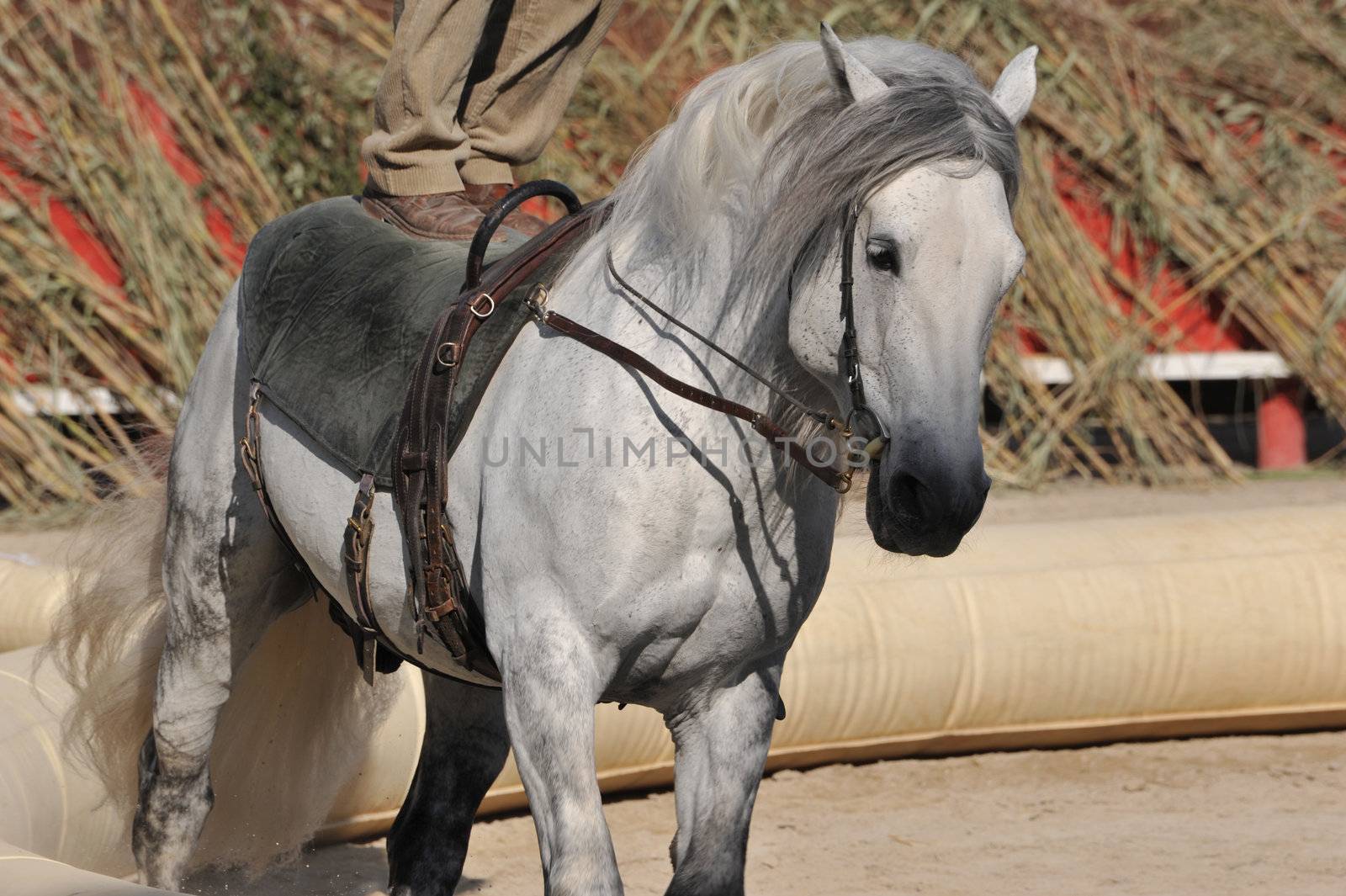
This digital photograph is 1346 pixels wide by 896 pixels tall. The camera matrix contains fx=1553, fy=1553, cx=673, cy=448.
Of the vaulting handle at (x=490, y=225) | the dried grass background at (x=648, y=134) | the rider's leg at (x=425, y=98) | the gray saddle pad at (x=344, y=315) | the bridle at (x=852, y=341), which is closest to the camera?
the bridle at (x=852, y=341)

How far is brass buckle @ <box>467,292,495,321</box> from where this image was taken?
2262mm

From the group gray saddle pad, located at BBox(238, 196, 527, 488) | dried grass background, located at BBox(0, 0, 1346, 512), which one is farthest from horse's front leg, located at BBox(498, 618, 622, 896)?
dried grass background, located at BBox(0, 0, 1346, 512)

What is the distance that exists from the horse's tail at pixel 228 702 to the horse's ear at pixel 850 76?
69.8 inches

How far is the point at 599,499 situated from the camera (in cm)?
206

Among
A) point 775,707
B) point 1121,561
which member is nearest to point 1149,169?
point 1121,561

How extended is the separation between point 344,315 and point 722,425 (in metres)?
0.86

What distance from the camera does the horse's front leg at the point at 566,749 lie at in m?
2.06

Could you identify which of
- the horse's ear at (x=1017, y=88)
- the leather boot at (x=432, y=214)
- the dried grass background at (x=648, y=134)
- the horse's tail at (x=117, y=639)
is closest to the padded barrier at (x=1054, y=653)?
the horse's tail at (x=117, y=639)

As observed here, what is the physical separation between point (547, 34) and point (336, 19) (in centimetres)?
486

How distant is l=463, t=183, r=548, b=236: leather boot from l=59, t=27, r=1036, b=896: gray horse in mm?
562

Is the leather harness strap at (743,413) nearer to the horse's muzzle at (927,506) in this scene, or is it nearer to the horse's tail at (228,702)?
the horse's muzzle at (927,506)

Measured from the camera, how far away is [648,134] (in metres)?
7.48

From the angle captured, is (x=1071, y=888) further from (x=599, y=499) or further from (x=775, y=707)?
(x=599, y=499)

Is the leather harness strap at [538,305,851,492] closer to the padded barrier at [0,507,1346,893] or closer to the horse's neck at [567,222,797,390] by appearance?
the horse's neck at [567,222,797,390]
